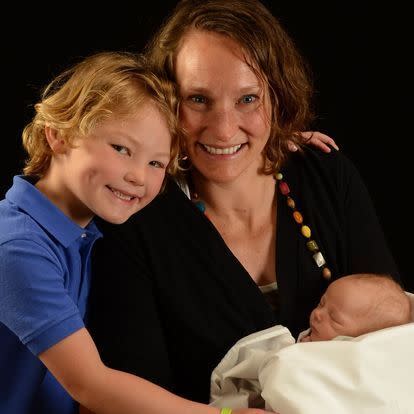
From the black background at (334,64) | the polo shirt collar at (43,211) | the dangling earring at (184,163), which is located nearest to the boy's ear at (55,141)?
the polo shirt collar at (43,211)

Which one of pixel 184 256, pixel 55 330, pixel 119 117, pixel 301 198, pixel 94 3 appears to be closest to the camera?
pixel 55 330

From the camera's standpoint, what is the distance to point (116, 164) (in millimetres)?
2236

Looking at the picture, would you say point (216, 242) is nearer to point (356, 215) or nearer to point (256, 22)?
point (356, 215)

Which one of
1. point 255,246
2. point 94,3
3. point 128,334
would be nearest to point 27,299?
point 128,334

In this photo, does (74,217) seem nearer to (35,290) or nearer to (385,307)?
(35,290)

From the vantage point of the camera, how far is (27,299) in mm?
2086

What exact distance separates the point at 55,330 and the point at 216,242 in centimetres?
64

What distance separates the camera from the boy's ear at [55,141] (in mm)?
2330

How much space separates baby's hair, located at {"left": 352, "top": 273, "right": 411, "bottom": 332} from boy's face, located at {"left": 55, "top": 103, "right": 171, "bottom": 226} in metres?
0.66

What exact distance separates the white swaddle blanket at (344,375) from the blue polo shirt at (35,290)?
0.53m

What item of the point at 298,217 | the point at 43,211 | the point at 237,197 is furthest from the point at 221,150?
the point at 43,211

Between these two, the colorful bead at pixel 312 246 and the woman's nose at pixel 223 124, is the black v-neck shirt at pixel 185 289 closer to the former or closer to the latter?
the colorful bead at pixel 312 246

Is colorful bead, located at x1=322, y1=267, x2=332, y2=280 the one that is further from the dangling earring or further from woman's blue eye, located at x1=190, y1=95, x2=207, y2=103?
woman's blue eye, located at x1=190, y1=95, x2=207, y2=103

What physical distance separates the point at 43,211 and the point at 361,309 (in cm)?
89
